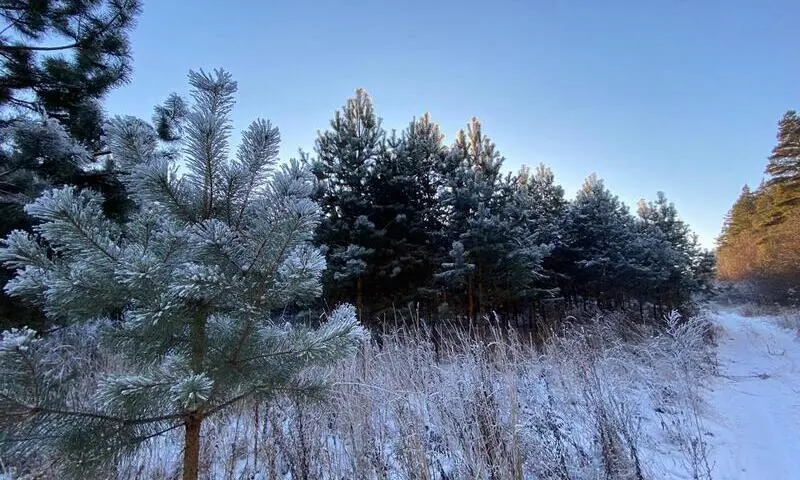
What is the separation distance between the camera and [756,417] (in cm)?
450

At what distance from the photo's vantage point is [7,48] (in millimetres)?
3725

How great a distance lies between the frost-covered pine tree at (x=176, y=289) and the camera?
3.11 feet

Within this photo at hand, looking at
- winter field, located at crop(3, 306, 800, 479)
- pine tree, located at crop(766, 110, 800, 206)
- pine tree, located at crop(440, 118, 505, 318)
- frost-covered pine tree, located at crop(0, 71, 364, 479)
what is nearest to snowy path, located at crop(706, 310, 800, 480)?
winter field, located at crop(3, 306, 800, 479)

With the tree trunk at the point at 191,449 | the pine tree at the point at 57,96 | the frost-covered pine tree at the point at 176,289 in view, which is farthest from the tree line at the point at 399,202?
the tree trunk at the point at 191,449

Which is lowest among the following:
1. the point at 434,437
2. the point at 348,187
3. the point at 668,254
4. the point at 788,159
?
the point at 434,437

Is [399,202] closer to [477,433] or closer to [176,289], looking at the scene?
[477,433]

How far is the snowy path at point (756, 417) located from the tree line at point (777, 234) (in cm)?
1080

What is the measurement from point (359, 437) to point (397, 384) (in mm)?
687

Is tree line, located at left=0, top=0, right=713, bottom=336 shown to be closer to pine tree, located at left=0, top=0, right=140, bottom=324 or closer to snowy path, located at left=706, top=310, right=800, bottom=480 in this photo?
pine tree, located at left=0, top=0, right=140, bottom=324

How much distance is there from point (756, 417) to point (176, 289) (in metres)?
6.39

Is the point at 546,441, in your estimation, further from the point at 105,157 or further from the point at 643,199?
the point at 643,199

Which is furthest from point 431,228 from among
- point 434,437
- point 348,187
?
point 434,437

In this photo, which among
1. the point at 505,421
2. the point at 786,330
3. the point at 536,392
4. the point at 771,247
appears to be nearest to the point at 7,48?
the point at 505,421

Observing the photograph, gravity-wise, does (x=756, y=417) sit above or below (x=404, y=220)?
below
